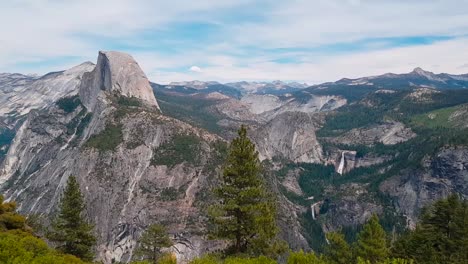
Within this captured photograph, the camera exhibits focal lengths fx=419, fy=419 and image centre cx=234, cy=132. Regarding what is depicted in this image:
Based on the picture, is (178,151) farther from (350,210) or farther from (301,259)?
(301,259)

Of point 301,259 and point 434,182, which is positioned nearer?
point 301,259

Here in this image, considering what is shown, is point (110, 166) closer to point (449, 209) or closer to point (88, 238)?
point (88, 238)

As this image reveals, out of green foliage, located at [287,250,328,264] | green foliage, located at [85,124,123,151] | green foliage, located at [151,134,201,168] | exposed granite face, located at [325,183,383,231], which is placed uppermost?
green foliage, located at [287,250,328,264]

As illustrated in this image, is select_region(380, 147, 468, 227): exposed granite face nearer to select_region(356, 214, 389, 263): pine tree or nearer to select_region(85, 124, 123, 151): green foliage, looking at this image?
select_region(85, 124, 123, 151): green foliage

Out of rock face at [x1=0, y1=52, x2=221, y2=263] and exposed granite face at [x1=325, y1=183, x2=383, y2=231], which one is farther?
exposed granite face at [x1=325, y1=183, x2=383, y2=231]

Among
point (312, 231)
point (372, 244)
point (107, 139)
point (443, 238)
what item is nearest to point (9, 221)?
point (372, 244)

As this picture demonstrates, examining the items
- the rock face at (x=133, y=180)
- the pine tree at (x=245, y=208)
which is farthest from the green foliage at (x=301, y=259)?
the rock face at (x=133, y=180)

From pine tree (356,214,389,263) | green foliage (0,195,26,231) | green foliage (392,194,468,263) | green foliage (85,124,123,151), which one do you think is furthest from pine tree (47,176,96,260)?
green foliage (85,124,123,151)
